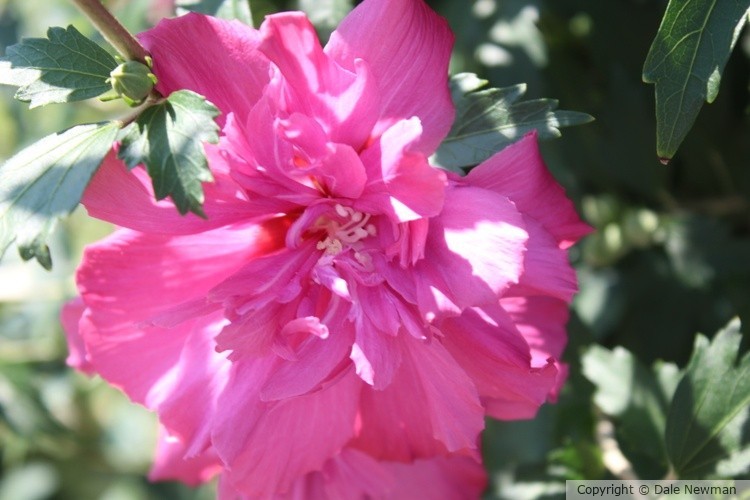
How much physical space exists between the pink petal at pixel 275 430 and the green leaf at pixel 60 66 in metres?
0.26

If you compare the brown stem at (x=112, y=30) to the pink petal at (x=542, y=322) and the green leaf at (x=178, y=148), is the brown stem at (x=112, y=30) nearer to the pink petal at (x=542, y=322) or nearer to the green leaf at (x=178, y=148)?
the green leaf at (x=178, y=148)

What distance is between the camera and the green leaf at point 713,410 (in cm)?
88

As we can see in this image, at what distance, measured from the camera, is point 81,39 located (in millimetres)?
703

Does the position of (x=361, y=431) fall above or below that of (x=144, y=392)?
below

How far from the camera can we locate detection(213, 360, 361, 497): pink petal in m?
0.75

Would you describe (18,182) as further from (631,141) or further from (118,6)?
(631,141)

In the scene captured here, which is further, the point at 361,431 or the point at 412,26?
the point at 361,431

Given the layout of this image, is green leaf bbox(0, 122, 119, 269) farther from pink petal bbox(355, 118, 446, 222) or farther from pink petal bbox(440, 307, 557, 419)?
pink petal bbox(440, 307, 557, 419)

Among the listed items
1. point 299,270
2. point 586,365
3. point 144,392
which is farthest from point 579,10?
point 144,392

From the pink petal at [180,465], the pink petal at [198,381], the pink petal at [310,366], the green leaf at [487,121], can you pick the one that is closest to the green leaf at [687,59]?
the green leaf at [487,121]

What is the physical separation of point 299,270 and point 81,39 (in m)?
0.25

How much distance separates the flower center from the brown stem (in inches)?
8.0

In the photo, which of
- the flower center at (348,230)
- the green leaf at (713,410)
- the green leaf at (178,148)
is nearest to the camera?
the green leaf at (178,148)

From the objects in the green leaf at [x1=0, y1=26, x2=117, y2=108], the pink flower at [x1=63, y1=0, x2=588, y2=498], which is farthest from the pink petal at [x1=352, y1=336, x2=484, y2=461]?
the green leaf at [x1=0, y1=26, x2=117, y2=108]
